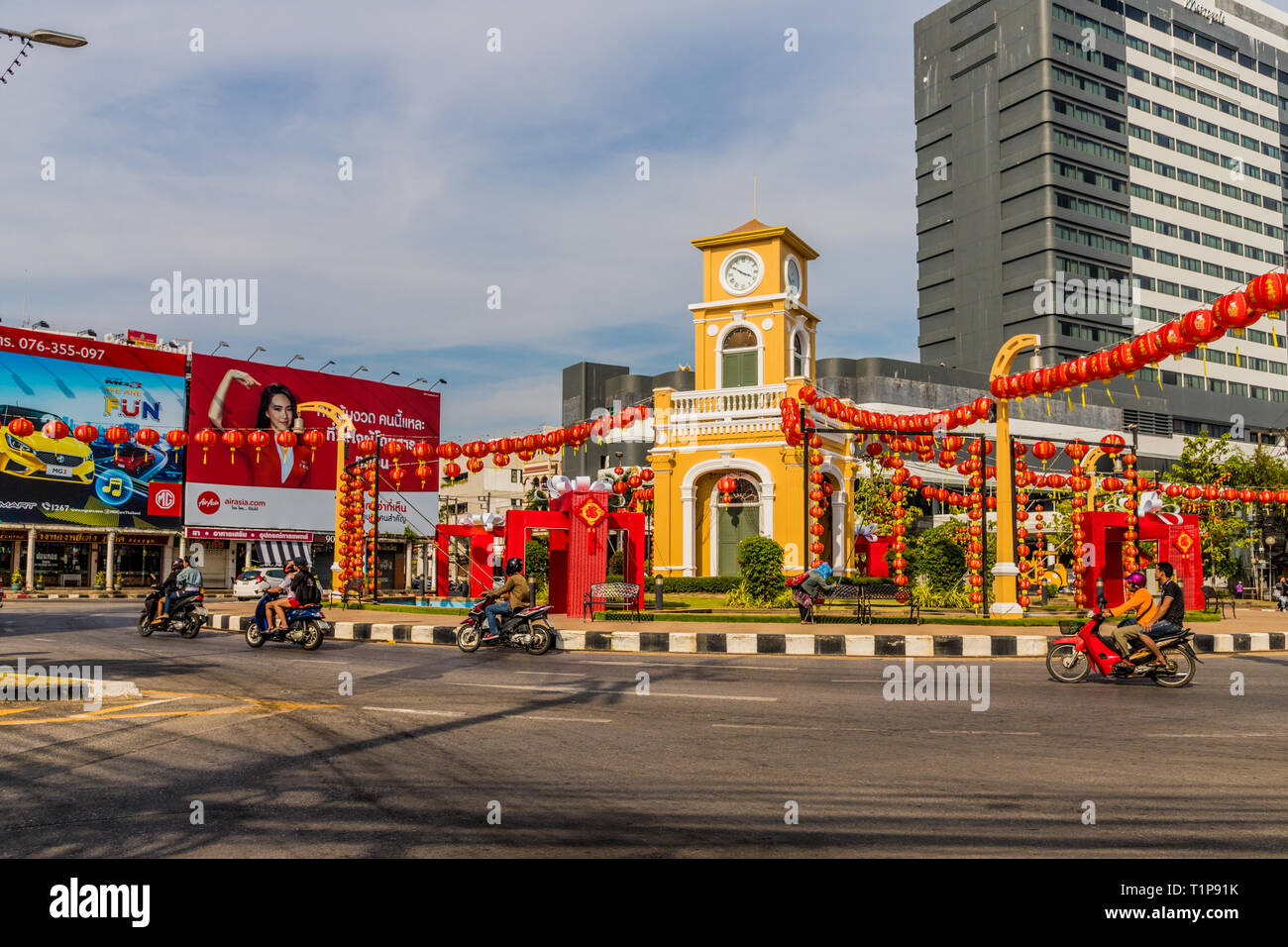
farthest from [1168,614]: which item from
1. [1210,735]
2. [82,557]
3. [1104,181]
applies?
[1104,181]

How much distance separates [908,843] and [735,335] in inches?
1015

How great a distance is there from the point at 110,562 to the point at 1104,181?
7731 centimetres

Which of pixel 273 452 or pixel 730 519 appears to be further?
pixel 273 452

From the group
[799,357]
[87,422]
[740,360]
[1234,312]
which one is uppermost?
[87,422]

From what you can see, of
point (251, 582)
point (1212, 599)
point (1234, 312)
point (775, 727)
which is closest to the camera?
point (775, 727)

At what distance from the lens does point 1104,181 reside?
79.4 meters

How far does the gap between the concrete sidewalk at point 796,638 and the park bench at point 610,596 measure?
79 centimetres

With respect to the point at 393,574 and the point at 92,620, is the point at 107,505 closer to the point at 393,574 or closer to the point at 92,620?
the point at 393,574

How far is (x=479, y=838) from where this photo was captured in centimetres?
487

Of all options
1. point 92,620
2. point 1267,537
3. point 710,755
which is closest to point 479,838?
Answer: point 710,755

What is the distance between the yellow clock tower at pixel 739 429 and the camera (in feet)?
89.4

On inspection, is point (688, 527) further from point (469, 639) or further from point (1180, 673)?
point (1180, 673)

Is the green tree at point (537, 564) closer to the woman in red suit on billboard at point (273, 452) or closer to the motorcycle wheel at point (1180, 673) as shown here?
the motorcycle wheel at point (1180, 673)
